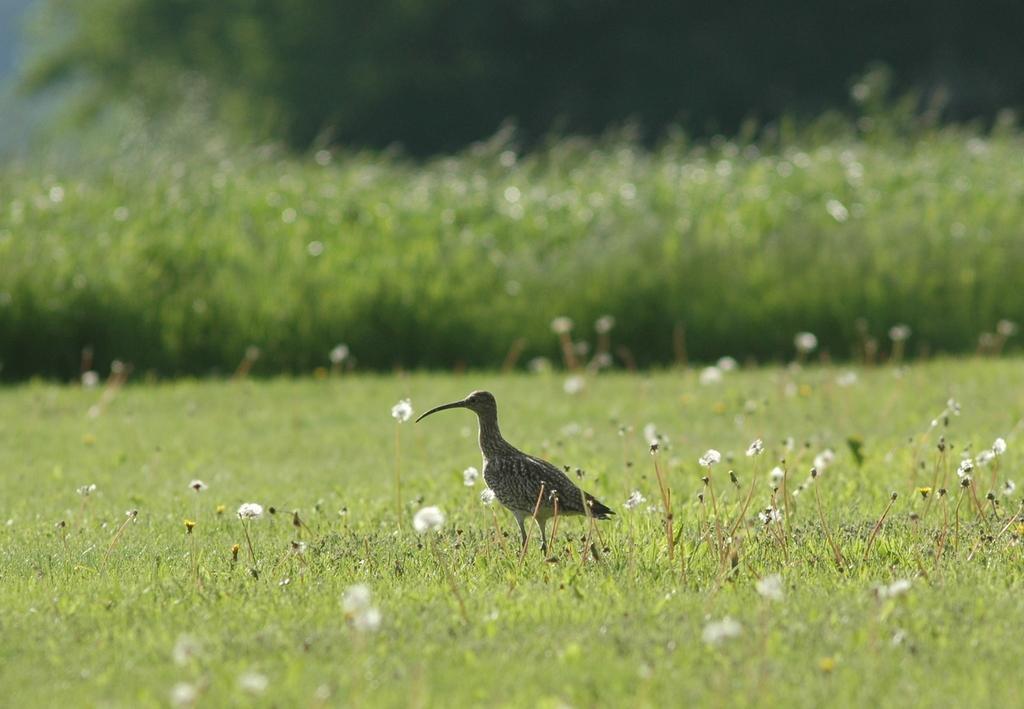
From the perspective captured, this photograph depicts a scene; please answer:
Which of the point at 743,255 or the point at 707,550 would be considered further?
the point at 743,255

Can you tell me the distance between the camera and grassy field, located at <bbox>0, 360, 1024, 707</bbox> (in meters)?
4.76

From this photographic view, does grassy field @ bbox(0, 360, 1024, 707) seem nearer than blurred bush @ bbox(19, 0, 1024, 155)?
Yes

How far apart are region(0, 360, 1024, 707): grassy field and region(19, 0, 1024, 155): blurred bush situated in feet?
95.4

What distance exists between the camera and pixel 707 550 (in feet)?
21.2

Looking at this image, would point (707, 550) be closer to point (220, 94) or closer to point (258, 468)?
point (258, 468)

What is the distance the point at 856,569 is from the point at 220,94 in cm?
3680

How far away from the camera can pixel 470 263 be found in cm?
1511

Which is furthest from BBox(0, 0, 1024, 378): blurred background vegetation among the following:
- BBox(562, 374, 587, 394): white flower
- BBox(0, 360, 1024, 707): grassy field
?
BBox(0, 360, 1024, 707): grassy field

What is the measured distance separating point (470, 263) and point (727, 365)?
3.87 metres

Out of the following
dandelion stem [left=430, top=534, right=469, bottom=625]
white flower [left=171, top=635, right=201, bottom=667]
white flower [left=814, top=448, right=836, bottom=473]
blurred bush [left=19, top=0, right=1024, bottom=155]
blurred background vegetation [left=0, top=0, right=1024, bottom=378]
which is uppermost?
white flower [left=171, top=635, right=201, bottom=667]

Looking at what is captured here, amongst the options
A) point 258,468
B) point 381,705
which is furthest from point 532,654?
point 258,468

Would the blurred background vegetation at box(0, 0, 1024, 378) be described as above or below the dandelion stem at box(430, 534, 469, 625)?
below

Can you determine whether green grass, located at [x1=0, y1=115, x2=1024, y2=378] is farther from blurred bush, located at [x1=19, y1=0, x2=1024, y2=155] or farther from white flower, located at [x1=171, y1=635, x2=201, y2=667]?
blurred bush, located at [x1=19, y1=0, x2=1024, y2=155]

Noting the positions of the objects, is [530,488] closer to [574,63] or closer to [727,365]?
[727,365]
